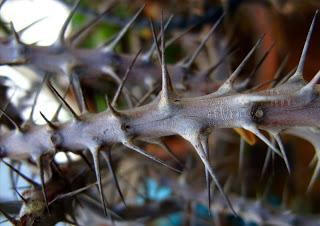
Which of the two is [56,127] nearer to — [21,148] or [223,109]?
[21,148]

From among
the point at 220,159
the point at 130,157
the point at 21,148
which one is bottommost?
the point at 220,159

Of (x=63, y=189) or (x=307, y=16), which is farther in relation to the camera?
(x=307, y=16)

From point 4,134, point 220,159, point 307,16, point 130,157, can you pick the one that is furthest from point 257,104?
point 307,16

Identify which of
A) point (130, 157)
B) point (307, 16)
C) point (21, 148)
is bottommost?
point (130, 157)

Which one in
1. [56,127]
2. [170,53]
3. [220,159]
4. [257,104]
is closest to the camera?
[257,104]

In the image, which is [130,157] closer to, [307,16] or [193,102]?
[193,102]

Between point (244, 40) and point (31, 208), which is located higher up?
point (244, 40)

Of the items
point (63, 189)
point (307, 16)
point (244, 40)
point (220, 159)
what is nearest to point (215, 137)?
point (220, 159)

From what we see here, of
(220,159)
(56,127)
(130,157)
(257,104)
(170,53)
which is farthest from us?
(170,53)

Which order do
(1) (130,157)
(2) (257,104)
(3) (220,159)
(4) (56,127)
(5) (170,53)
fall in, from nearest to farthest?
(2) (257,104) → (4) (56,127) → (1) (130,157) → (3) (220,159) → (5) (170,53)
